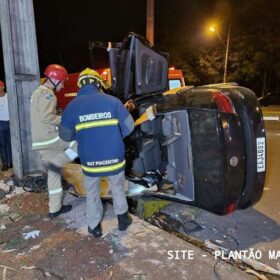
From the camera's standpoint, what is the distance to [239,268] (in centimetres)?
290

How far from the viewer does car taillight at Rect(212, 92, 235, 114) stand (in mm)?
2949

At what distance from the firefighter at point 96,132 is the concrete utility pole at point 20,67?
1907mm

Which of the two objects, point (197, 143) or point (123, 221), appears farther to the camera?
point (123, 221)

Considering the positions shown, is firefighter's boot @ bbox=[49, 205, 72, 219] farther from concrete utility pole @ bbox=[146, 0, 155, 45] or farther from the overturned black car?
concrete utility pole @ bbox=[146, 0, 155, 45]

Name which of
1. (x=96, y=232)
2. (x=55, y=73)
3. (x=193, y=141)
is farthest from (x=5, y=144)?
(x=193, y=141)

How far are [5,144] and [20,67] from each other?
215cm

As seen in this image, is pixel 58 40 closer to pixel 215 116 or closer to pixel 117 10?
pixel 117 10

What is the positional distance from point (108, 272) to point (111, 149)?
3.62 ft

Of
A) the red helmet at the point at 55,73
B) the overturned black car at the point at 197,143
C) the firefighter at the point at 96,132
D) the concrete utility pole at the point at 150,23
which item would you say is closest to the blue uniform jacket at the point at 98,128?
the firefighter at the point at 96,132

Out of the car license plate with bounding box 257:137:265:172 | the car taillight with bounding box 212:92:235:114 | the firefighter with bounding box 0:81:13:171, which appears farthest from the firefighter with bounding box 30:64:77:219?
the firefighter with bounding box 0:81:13:171

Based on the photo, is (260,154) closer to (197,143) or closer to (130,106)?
(197,143)

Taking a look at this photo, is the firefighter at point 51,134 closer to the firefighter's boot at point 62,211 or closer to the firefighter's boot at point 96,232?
the firefighter's boot at point 62,211

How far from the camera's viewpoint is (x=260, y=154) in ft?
10.3

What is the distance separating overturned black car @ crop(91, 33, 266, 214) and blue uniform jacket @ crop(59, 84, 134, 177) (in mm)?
499
